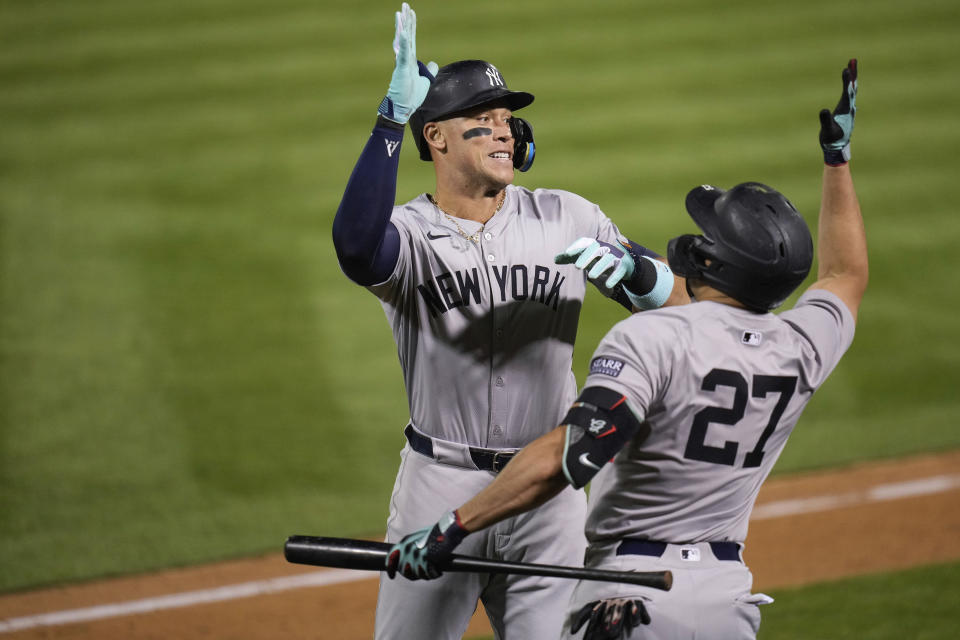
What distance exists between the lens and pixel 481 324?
368 centimetres

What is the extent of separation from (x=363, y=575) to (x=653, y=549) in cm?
311

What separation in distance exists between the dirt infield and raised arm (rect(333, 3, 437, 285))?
2696 mm

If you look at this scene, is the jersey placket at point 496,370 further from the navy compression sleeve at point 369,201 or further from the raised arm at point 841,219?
the raised arm at point 841,219

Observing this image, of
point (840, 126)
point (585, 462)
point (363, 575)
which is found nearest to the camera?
point (585, 462)

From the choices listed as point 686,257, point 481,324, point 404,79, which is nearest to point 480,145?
point 404,79

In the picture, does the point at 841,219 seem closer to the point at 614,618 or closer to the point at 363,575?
the point at 614,618

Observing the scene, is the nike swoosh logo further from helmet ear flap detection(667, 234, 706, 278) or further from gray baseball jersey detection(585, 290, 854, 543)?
helmet ear flap detection(667, 234, 706, 278)

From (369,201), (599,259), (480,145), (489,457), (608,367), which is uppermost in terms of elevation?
(480,145)

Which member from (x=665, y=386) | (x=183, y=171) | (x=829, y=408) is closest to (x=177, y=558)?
(x=665, y=386)

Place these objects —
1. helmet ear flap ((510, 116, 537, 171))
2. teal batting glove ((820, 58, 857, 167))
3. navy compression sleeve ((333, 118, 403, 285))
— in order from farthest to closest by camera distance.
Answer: helmet ear flap ((510, 116, 537, 171)) → teal batting glove ((820, 58, 857, 167)) → navy compression sleeve ((333, 118, 403, 285))

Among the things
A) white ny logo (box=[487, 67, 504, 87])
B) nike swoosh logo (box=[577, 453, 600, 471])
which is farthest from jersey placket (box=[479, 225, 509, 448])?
nike swoosh logo (box=[577, 453, 600, 471])

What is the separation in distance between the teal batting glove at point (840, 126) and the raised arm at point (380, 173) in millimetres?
1394

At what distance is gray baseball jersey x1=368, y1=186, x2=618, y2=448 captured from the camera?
366 cm

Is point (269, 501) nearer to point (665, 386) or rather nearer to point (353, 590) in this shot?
point (353, 590)
